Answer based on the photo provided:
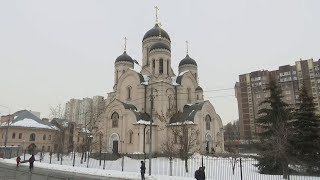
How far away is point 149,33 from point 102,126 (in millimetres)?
17686

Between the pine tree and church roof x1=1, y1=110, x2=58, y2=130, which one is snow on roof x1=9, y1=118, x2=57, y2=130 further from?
the pine tree

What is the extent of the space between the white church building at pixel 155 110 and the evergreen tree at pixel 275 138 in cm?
1490

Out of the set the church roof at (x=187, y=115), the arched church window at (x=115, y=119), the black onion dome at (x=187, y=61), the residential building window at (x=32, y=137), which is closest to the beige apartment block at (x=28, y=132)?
the residential building window at (x=32, y=137)

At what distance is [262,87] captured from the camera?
71.9 meters

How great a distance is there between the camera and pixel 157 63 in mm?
42000

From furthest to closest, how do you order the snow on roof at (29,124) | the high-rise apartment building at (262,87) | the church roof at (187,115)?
the high-rise apartment building at (262,87) → the snow on roof at (29,124) → the church roof at (187,115)

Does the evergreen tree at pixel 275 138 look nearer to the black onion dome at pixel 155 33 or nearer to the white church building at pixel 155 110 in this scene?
the white church building at pixel 155 110

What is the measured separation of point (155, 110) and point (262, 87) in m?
42.0

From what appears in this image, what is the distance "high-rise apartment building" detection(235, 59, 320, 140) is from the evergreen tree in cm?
4843

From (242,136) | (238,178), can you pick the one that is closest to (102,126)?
(238,178)

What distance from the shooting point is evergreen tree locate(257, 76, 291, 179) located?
59.6ft

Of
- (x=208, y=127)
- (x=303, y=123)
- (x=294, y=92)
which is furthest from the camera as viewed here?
(x=294, y=92)

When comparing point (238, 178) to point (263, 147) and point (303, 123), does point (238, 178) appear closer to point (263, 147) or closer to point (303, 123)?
point (263, 147)

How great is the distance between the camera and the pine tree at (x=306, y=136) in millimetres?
20359
